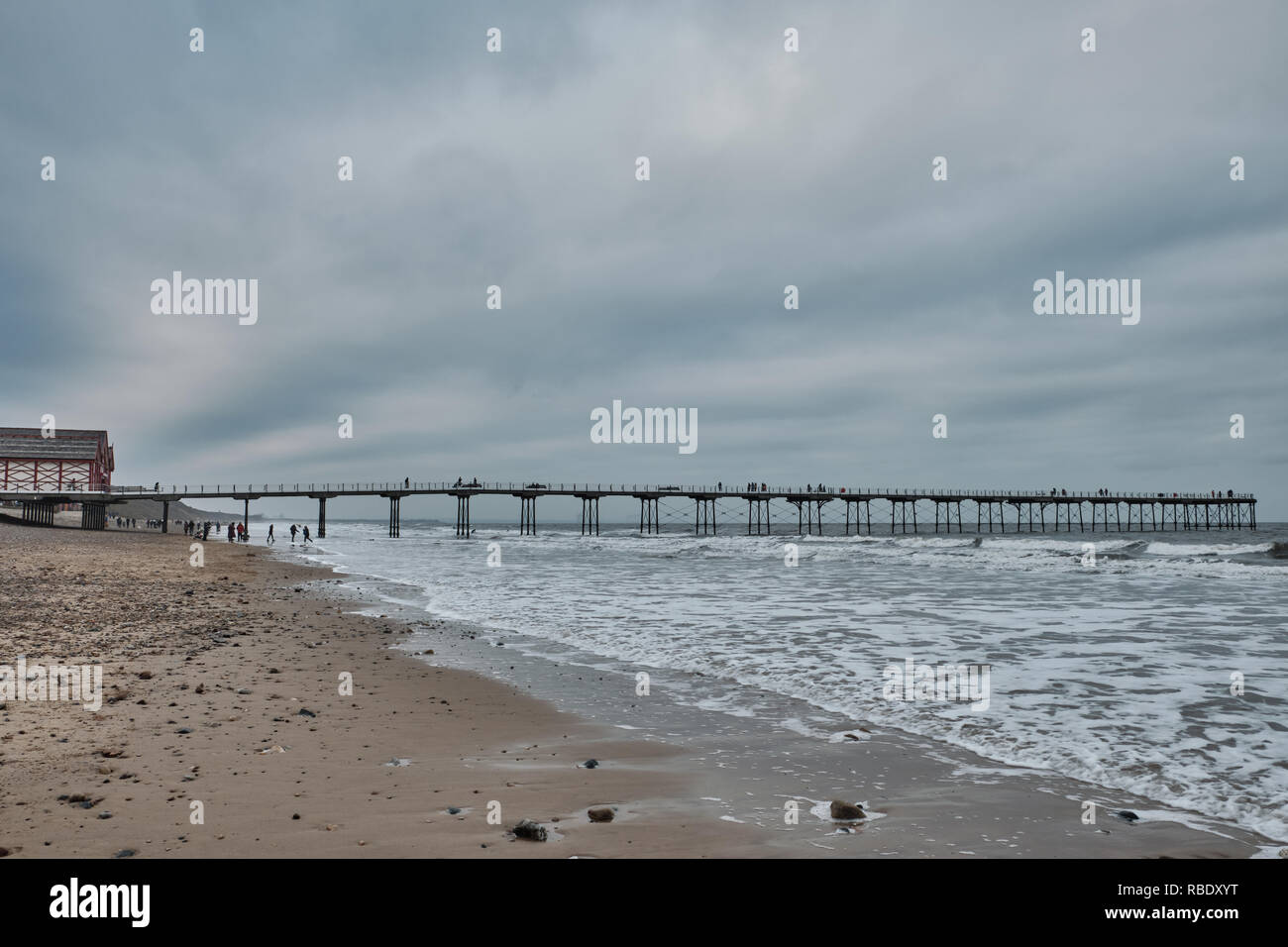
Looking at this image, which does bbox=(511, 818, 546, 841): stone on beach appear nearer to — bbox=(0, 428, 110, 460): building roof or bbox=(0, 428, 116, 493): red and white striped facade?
bbox=(0, 428, 116, 493): red and white striped facade

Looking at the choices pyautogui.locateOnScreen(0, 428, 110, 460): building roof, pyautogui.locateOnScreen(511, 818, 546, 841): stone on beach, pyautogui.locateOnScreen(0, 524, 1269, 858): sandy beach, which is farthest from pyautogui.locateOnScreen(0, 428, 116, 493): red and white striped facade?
pyautogui.locateOnScreen(511, 818, 546, 841): stone on beach

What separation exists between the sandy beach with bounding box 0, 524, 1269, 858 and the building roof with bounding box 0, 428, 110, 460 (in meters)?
70.3

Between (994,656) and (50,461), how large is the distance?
259ft

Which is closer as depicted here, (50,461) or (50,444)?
(50,461)

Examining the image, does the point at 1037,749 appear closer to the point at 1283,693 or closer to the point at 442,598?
the point at 1283,693

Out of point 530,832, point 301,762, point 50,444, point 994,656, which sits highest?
point 50,444

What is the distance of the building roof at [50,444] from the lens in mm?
Result: 63194

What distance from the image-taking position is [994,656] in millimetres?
10742

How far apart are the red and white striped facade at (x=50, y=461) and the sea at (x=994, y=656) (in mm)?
58585

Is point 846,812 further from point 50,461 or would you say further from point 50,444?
point 50,444

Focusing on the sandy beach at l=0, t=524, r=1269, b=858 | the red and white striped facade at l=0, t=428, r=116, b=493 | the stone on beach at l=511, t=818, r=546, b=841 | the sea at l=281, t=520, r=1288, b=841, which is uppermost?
the red and white striped facade at l=0, t=428, r=116, b=493

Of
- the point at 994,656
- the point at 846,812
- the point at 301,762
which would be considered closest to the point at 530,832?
the point at 846,812

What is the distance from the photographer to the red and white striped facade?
62812 mm

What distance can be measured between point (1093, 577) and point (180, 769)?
30458 mm
